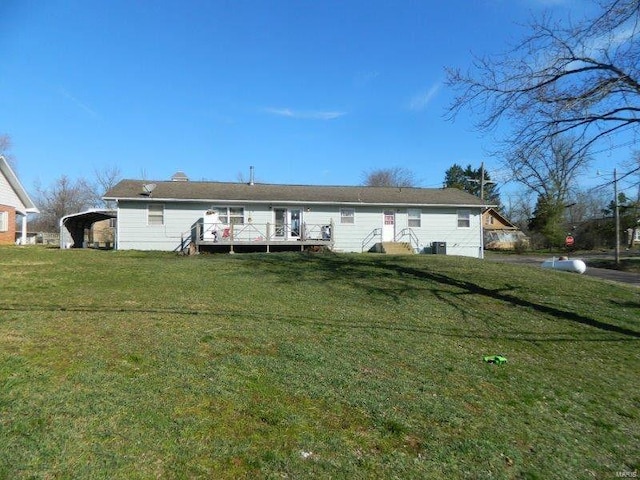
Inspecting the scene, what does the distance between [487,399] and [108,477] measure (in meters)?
3.52

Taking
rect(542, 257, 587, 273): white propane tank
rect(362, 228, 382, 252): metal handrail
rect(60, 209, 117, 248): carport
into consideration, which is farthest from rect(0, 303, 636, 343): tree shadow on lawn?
rect(60, 209, 117, 248): carport

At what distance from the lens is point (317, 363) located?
4.99m

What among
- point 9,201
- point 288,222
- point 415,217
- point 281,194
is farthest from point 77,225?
point 415,217

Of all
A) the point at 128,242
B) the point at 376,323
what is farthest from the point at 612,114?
the point at 128,242

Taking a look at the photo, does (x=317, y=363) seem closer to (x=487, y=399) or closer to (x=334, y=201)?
(x=487, y=399)

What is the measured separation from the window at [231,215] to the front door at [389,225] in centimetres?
721

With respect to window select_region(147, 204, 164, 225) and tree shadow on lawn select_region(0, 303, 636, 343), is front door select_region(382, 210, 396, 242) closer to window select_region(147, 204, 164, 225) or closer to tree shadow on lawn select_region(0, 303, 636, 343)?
window select_region(147, 204, 164, 225)

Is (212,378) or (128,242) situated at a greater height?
(128,242)

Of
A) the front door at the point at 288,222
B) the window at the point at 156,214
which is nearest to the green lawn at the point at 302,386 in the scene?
the window at the point at 156,214

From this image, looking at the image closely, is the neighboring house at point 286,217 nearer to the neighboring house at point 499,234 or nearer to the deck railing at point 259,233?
the deck railing at point 259,233

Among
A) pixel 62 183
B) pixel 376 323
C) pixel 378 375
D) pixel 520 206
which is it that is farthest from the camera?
pixel 520 206

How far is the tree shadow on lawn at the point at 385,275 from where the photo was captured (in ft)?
29.0

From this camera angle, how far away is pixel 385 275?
39.1ft

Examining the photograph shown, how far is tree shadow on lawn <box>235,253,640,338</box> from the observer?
348 inches
